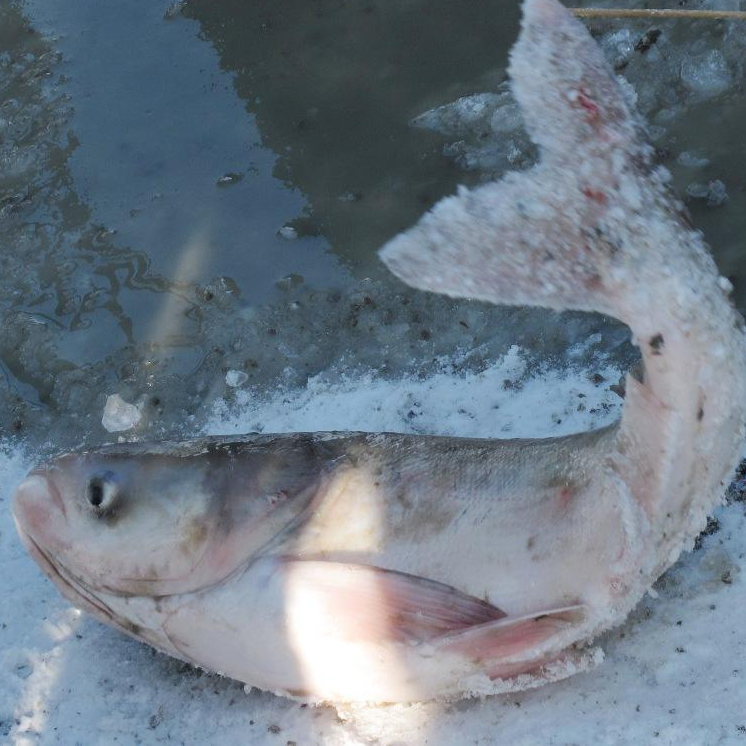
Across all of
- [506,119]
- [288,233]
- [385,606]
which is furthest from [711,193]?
[385,606]

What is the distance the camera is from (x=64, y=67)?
16.8ft

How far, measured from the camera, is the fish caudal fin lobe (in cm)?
258

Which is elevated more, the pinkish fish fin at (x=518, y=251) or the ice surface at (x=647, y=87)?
the pinkish fish fin at (x=518, y=251)

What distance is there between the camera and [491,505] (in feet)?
9.13

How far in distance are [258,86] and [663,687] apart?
351 cm

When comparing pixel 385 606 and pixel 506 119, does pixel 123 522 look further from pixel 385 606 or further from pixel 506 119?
pixel 506 119

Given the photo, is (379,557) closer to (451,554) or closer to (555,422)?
(451,554)

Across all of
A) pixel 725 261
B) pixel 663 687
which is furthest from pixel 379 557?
pixel 725 261

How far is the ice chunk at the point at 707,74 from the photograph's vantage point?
174 inches

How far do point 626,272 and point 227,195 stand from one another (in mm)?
2443

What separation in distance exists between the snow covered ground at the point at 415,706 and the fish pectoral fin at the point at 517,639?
217 mm

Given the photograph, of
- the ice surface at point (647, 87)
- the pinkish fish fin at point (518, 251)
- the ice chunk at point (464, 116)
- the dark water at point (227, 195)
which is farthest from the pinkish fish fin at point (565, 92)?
the ice chunk at point (464, 116)

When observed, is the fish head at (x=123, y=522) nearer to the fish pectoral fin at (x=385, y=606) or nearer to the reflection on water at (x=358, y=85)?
the fish pectoral fin at (x=385, y=606)

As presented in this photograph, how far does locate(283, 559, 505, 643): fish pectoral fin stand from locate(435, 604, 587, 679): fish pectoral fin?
31 millimetres
